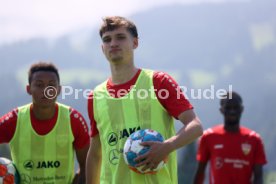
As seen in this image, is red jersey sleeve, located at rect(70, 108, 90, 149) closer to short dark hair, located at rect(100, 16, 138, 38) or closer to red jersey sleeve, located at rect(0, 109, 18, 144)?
red jersey sleeve, located at rect(0, 109, 18, 144)

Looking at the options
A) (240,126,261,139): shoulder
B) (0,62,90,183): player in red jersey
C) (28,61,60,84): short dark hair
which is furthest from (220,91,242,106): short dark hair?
(28,61,60,84): short dark hair

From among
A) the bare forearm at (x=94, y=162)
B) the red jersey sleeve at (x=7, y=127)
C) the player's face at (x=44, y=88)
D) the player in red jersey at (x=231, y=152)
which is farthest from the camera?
the player in red jersey at (x=231, y=152)

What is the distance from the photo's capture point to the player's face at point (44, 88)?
954cm

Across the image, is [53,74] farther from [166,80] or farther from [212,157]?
[212,157]

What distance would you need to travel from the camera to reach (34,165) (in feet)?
30.8

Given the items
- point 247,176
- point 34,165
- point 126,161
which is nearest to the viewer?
point 126,161

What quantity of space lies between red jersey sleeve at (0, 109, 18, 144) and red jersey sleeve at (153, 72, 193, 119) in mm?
2772

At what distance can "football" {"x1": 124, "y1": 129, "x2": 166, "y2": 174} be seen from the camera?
6887 millimetres

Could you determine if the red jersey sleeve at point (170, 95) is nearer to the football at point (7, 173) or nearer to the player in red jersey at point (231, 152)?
the football at point (7, 173)

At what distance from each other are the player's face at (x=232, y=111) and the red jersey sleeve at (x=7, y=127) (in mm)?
4254

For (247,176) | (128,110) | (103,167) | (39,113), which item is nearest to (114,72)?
(128,110)

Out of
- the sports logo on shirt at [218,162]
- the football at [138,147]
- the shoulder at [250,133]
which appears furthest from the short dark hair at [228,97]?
the football at [138,147]

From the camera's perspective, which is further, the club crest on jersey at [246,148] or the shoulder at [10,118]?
the club crest on jersey at [246,148]

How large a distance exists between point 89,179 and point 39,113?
1921 millimetres
